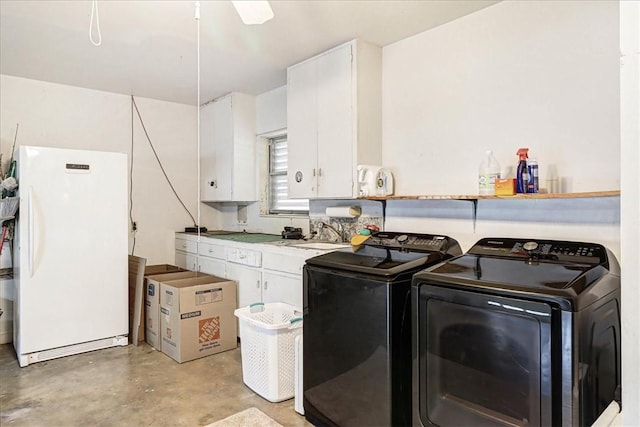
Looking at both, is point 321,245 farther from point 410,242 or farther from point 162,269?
point 162,269

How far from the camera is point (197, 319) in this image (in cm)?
318

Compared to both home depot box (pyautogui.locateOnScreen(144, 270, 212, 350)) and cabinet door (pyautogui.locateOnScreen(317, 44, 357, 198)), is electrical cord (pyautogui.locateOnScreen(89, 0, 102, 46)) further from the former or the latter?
home depot box (pyautogui.locateOnScreen(144, 270, 212, 350))

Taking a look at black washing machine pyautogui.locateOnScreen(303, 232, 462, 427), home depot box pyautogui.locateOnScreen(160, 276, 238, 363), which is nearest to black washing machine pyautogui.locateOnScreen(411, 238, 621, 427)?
black washing machine pyautogui.locateOnScreen(303, 232, 462, 427)

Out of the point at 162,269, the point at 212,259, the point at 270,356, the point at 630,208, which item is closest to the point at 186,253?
the point at 162,269

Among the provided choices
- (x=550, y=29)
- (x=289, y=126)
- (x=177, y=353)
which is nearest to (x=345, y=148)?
(x=289, y=126)

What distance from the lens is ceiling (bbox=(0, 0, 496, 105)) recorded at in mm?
2414

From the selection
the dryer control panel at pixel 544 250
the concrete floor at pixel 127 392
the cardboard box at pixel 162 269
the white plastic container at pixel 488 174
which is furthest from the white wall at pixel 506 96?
the cardboard box at pixel 162 269

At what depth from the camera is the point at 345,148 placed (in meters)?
2.92

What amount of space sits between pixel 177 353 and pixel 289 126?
202 centimetres

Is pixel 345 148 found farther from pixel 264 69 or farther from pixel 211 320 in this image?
pixel 211 320

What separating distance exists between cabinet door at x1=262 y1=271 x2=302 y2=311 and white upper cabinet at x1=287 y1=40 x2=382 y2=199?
68cm

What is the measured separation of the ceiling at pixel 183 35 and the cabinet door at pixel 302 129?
0.14 metres

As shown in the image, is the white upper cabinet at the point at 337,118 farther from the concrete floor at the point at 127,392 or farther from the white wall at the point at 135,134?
the white wall at the point at 135,134

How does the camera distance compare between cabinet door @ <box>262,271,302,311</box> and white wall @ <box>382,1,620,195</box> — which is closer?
white wall @ <box>382,1,620,195</box>
